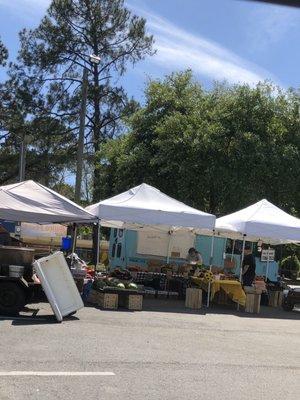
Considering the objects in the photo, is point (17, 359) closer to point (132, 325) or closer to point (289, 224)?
point (132, 325)

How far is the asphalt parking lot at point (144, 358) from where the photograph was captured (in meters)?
6.24

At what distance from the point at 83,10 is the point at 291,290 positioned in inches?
933

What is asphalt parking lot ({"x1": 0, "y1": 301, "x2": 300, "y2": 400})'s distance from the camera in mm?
6238

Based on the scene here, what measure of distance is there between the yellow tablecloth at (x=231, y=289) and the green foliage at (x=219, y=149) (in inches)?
266

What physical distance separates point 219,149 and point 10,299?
493 inches

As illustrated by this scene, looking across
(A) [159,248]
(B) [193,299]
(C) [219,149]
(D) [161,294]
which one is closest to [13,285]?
(B) [193,299]

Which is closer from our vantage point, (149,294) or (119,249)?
(149,294)

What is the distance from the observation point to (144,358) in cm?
788

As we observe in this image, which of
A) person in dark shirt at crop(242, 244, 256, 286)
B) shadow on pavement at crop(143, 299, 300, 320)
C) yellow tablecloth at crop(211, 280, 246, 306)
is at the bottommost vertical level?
shadow on pavement at crop(143, 299, 300, 320)

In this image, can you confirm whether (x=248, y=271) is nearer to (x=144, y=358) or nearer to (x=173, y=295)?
(x=173, y=295)

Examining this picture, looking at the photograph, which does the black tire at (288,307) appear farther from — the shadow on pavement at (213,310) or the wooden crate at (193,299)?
the wooden crate at (193,299)

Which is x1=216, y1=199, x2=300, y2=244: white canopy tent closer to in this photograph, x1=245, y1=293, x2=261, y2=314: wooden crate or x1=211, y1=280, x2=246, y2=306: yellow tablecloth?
x1=211, y1=280, x2=246, y2=306: yellow tablecloth

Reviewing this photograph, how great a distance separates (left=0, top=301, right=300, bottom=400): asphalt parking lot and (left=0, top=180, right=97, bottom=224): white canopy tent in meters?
1.92

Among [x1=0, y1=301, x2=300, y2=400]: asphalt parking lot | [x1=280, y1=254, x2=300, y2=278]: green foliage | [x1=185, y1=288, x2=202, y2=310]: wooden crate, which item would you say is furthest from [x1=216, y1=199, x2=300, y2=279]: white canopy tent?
[x1=280, y1=254, x2=300, y2=278]: green foliage
